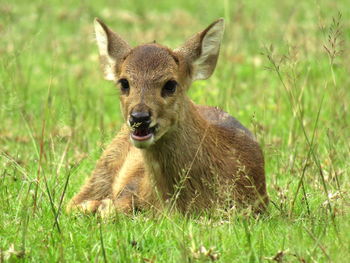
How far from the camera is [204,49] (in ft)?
21.8

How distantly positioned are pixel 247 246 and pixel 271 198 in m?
1.83

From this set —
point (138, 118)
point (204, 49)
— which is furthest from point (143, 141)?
point (204, 49)

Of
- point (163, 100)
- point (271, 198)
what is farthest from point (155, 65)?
point (271, 198)

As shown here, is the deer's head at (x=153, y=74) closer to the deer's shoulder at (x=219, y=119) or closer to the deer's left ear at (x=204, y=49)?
the deer's left ear at (x=204, y=49)

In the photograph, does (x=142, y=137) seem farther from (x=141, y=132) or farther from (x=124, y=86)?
(x=124, y=86)

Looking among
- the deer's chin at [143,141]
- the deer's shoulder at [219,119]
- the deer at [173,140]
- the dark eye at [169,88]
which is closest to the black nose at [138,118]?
the deer at [173,140]

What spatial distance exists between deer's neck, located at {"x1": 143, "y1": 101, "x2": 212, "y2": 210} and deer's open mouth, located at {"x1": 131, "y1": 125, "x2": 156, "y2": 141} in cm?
39

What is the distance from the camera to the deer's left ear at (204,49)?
655cm

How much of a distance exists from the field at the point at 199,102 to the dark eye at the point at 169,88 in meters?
0.54

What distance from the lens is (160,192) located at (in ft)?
20.7

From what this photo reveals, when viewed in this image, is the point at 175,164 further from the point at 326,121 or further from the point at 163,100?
the point at 326,121

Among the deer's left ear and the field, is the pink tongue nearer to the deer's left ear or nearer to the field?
the field

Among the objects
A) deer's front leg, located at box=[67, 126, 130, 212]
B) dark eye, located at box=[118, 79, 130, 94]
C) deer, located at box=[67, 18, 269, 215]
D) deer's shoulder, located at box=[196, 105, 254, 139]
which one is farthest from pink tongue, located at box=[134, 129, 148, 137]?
deer's front leg, located at box=[67, 126, 130, 212]

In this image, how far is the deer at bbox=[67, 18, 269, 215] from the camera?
6.00 metres
